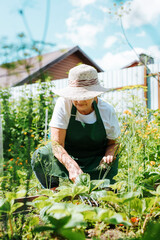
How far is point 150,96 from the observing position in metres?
5.91

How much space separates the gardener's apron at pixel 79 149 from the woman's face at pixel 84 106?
5 cm

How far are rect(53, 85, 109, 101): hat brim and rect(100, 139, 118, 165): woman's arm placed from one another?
347 millimetres

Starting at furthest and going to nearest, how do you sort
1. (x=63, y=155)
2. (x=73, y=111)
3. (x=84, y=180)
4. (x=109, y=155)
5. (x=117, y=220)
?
1. (x=73, y=111)
2. (x=109, y=155)
3. (x=63, y=155)
4. (x=84, y=180)
5. (x=117, y=220)

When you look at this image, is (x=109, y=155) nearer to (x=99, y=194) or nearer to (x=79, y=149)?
(x=79, y=149)

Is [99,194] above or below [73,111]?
below

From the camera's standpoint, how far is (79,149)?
206cm

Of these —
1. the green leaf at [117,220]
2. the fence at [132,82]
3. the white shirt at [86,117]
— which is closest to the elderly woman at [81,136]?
the white shirt at [86,117]

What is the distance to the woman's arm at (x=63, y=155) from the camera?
1.60m

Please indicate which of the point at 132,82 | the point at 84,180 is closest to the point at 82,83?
the point at 84,180

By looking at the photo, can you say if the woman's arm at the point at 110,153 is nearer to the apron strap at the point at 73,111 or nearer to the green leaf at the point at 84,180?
the apron strap at the point at 73,111

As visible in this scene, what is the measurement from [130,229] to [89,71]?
111 centimetres

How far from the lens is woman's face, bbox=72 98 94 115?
183 centimetres

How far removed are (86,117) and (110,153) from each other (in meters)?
0.34

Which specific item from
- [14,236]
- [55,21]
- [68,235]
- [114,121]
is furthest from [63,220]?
[114,121]
